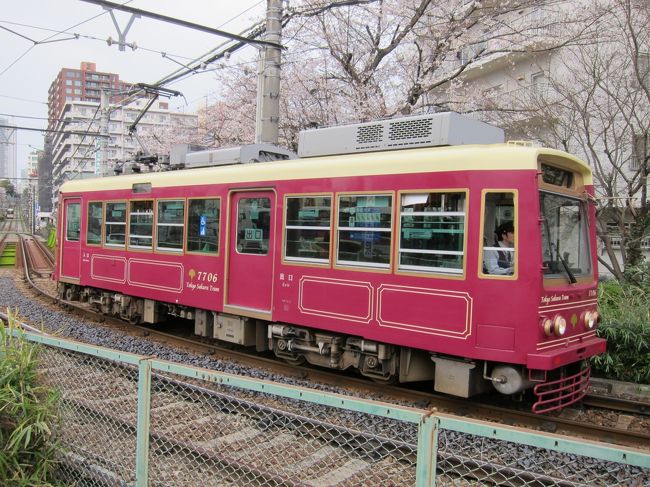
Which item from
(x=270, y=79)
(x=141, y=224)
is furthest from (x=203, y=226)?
(x=270, y=79)

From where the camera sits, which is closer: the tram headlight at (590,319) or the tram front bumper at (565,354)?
the tram front bumper at (565,354)

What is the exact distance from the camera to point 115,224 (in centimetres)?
1059

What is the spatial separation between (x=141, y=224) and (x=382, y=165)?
5378 mm

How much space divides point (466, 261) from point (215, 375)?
3340 mm

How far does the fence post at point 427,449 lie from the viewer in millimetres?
2270

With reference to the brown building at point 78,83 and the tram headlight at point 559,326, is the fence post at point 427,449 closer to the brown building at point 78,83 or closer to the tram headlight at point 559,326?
the tram headlight at point 559,326

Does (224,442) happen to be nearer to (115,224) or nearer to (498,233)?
(498,233)

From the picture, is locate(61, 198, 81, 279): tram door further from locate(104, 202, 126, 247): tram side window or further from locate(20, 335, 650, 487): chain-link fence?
locate(20, 335, 650, 487): chain-link fence

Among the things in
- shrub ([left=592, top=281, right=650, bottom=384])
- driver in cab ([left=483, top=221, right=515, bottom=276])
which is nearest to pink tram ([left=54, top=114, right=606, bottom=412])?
driver in cab ([left=483, top=221, right=515, bottom=276])

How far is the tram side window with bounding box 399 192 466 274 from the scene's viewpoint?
5.65 meters

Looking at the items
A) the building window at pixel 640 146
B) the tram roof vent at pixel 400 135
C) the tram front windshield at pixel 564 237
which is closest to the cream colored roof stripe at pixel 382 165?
the tram roof vent at pixel 400 135

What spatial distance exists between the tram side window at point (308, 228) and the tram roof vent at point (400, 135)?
0.81 m

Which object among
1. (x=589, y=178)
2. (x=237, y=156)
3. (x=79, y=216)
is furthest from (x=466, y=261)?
(x=79, y=216)

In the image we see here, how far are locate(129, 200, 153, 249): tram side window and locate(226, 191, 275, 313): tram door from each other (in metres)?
2.33
